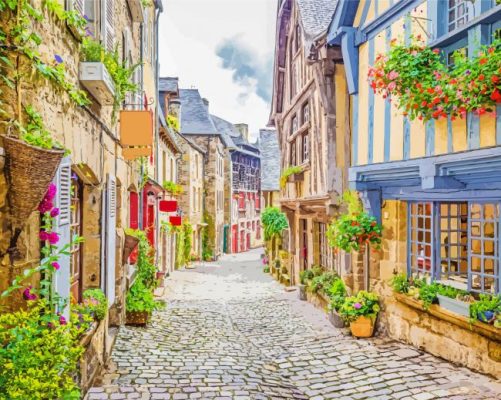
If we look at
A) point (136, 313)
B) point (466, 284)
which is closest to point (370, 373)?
point (466, 284)

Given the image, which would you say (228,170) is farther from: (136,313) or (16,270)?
(16,270)

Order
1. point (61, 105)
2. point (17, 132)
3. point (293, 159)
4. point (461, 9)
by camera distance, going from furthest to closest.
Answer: point (293, 159), point (461, 9), point (61, 105), point (17, 132)

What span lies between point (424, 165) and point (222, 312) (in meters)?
6.24

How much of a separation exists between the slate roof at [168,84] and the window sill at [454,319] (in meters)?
13.3

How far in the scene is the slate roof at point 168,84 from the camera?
59.5 feet

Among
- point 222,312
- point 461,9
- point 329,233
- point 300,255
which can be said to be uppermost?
point 461,9

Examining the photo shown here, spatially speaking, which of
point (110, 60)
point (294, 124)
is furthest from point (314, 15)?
point (110, 60)

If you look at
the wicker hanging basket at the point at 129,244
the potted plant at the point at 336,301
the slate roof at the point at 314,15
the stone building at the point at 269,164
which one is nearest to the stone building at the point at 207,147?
the stone building at the point at 269,164

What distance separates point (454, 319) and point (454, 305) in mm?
174

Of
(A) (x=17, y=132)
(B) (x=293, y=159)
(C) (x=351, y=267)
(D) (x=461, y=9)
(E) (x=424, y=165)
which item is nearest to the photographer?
(A) (x=17, y=132)

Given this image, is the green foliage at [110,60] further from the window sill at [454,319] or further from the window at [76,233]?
the window sill at [454,319]

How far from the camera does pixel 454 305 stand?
6.00 metres

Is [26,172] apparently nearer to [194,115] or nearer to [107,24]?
[107,24]

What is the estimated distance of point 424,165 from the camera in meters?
6.00
